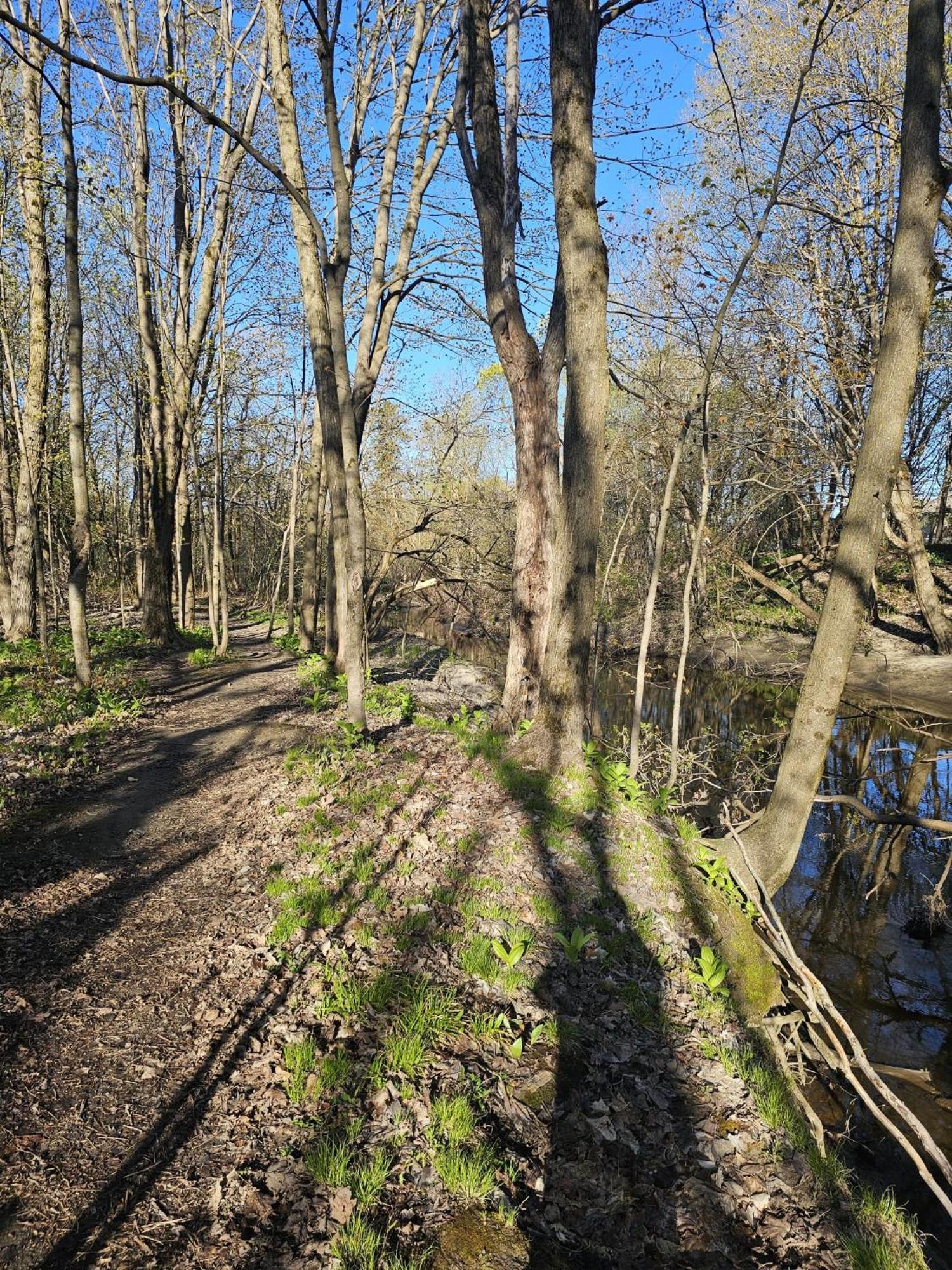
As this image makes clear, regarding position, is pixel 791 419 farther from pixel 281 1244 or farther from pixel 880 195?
pixel 281 1244

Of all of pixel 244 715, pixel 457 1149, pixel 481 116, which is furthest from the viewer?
pixel 244 715

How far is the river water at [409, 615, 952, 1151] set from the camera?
537cm

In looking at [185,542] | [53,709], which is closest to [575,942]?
[53,709]

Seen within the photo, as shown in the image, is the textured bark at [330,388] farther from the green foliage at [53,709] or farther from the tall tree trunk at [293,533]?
the tall tree trunk at [293,533]

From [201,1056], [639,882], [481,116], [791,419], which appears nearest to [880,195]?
[791,419]

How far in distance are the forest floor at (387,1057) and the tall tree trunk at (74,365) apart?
3.86 m

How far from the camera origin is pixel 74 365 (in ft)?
27.7

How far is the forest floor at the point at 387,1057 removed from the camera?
2.59 meters

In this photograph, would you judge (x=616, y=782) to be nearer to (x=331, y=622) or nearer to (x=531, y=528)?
(x=531, y=528)

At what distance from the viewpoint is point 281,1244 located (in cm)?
244

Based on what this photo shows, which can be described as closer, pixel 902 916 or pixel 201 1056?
pixel 201 1056

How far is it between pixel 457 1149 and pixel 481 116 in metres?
8.85

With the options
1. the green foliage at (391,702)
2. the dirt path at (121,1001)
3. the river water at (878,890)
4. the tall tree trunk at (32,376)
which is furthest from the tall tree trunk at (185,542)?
the dirt path at (121,1001)

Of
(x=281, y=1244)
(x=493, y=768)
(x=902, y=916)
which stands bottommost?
(x=902, y=916)
